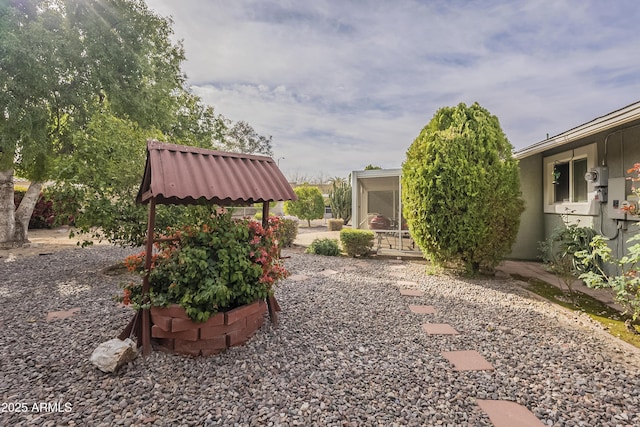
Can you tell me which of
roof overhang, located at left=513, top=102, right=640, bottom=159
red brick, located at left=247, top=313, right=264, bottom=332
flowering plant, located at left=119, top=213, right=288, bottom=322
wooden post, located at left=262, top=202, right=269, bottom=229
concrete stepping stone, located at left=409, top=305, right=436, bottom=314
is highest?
roof overhang, located at left=513, top=102, right=640, bottom=159

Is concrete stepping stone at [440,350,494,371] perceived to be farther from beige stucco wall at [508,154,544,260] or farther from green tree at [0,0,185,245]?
green tree at [0,0,185,245]

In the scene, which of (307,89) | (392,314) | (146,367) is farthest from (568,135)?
(307,89)

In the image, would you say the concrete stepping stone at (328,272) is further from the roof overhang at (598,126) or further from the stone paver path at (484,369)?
the roof overhang at (598,126)

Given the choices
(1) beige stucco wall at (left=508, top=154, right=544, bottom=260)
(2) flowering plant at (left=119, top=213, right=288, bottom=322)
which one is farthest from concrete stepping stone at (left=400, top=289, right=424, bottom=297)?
(1) beige stucco wall at (left=508, top=154, right=544, bottom=260)

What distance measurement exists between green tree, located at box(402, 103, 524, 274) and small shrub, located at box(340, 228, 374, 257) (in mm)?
2076

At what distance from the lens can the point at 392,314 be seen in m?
3.76

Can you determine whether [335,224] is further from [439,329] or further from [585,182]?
[439,329]

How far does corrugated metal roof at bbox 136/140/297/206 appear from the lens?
250 cm

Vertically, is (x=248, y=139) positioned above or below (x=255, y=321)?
above

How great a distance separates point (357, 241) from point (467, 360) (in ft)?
16.4

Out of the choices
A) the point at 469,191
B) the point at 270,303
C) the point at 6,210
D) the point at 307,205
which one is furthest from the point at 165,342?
the point at 307,205

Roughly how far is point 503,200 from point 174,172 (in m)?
5.15

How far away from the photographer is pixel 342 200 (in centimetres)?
1563

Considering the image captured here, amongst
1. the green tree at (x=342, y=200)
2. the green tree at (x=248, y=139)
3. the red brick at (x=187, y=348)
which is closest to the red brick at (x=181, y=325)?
the red brick at (x=187, y=348)
